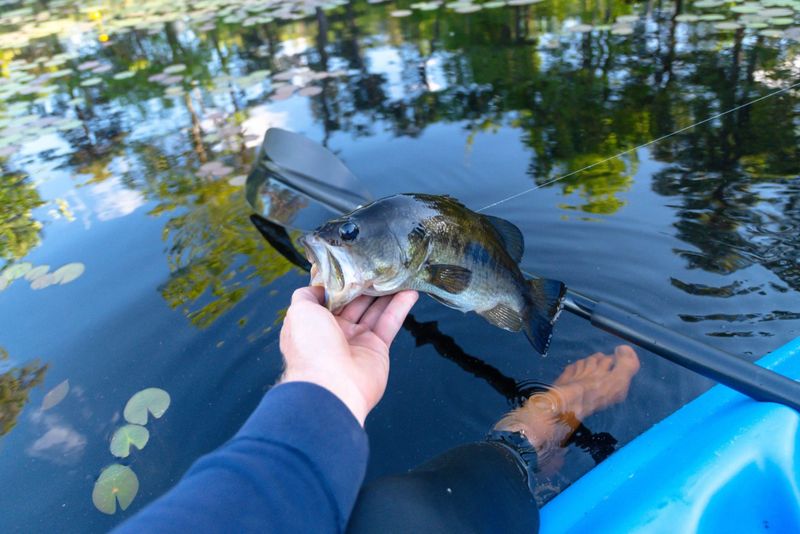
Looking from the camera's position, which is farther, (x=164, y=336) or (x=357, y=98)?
(x=357, y=98)

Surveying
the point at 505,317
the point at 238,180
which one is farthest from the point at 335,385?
the point at 238,180

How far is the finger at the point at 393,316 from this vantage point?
1891mm

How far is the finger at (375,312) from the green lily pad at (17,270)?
2751 millimetres

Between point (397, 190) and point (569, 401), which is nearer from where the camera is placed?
point (569, 401)

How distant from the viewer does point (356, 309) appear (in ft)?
6.66

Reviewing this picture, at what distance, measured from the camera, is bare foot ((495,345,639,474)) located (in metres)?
2.21

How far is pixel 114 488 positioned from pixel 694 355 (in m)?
2.18

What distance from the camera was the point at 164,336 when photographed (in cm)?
287

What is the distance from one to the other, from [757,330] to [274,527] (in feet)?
7.65

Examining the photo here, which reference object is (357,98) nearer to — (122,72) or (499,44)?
(499,44)

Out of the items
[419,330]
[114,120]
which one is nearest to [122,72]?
[114,120]

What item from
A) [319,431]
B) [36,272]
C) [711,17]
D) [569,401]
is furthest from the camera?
[711,17]

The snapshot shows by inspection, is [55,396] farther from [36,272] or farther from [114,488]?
[36,272]

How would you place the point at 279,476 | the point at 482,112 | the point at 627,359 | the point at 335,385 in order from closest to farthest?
the point at 279,476 < the point at 335,385 < the point at 627,359 < the point at 482,112
